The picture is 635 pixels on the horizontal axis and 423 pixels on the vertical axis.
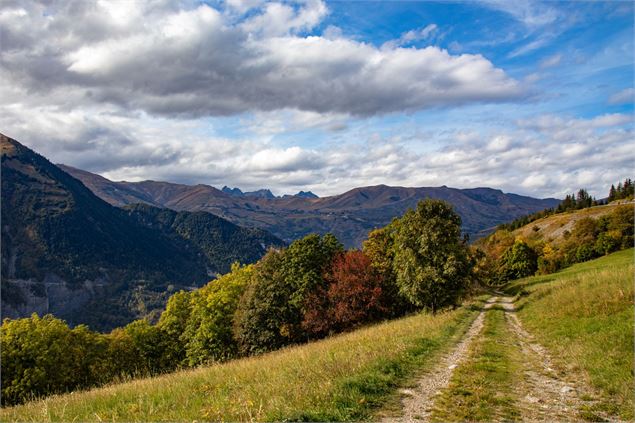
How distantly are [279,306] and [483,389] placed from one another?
4213 cm

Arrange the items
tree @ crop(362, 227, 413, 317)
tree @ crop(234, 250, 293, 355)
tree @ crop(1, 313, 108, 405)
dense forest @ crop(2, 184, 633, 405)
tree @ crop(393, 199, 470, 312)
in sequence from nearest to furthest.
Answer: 1. tree @ crop(393, 199, 470, 312)
2. dense forest @ crop(2, 184, 633, 405)
3. tree @ crop(1, 313, 108, 405)
4. tree @ crop(362, 227, 413, 317)
5. tree @ crop(234, 250, 293, 355)

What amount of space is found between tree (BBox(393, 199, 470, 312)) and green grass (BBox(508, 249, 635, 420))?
966 cm

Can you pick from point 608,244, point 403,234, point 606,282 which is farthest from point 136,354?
point 608,244

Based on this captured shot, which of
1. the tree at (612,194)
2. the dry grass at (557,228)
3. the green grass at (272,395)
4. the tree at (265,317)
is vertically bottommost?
the tree at (265,317)

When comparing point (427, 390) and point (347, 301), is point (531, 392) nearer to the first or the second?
point (427, 390)

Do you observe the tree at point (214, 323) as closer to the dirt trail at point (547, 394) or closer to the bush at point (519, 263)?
the dirt trail at point (547, 394)

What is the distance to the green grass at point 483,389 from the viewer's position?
9703mm

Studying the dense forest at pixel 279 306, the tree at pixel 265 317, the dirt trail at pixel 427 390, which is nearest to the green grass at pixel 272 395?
the dirt trail at pixel 427 390

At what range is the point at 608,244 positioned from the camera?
72.4 meters

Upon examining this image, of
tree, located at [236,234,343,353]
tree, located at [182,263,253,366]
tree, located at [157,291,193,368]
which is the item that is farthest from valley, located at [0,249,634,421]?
tree, located at [157,291,193,368]

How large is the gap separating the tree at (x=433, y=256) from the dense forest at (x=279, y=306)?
10 centimetres

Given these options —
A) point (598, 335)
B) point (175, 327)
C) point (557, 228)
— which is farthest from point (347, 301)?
point (557, 228)

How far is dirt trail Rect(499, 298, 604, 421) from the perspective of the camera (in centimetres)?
988

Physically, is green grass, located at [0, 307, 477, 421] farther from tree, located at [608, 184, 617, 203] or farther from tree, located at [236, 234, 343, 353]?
tree, located at [608, 184, 617, 203]
